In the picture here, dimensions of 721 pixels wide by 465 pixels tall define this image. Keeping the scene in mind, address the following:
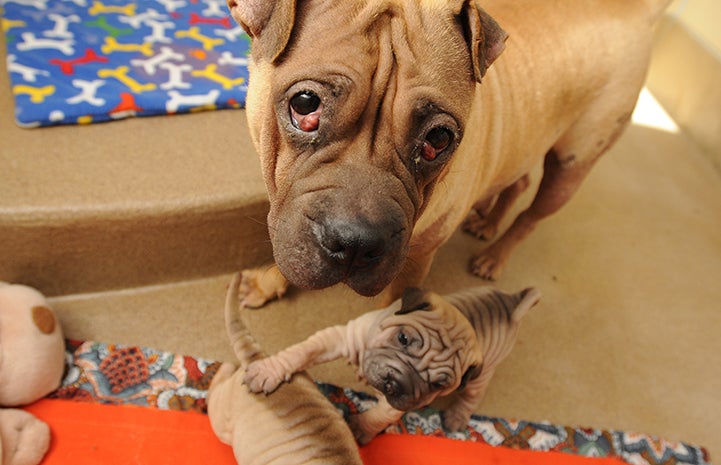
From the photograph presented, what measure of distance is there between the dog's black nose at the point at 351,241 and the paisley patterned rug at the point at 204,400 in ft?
2.85

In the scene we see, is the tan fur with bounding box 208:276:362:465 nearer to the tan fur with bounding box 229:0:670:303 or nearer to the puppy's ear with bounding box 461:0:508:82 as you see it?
the tan fur with bounding box 229:0:670:303

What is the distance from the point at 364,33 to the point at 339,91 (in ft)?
0.50

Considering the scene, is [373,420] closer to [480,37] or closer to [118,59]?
[480,37]

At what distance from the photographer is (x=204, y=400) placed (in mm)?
1872

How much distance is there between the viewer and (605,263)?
2766mm

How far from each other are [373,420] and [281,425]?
12.6 inches

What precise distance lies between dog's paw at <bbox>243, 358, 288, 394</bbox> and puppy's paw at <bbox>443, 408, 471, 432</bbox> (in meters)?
0.61

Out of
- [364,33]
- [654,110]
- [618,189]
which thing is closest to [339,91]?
[364,33]

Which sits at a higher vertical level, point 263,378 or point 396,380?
point 396,380

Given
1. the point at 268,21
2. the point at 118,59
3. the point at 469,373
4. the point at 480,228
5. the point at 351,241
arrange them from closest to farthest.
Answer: the point at 351,241, the point at 268,21, the point at 469,373, the point at 118,59, the point at 480,228

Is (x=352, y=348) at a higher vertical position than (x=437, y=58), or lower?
lower

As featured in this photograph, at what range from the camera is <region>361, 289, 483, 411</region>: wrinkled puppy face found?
4.93ft

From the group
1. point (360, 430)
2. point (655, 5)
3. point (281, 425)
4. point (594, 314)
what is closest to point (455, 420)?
point (360, 430)

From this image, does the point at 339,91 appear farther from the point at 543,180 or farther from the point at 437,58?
the point at 543,180
